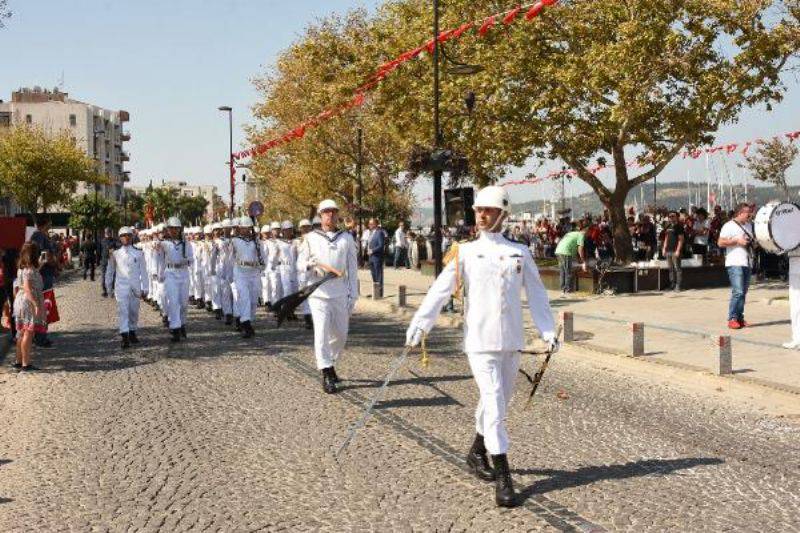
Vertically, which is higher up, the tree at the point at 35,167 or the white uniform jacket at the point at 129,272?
the tree at the point at 35,167

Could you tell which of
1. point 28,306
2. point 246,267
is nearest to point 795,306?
point 246,267

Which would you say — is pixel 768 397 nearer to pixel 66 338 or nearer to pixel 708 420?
pixel 708 420

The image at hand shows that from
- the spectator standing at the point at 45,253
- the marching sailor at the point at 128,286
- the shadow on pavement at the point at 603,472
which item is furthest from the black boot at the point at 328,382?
the spectator standing at the point at 45,253

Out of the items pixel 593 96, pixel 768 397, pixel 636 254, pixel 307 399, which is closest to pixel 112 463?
pixel 307 399

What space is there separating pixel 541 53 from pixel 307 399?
16.6 metres

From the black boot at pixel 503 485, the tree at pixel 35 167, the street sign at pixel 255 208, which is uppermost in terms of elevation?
the tree at pixel 35 167

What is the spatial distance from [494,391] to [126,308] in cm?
921

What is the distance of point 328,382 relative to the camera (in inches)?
368

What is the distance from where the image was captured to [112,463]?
666 centimetres

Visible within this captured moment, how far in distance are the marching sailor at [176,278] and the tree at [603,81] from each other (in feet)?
33.9

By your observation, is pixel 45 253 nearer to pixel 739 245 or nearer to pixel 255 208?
pixel 739 245

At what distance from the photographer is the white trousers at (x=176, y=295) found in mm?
14328

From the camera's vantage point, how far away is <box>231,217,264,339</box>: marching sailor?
1488 centimetres

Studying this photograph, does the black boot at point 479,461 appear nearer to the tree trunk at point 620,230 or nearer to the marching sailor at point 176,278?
the marching sailor at point 176,278
